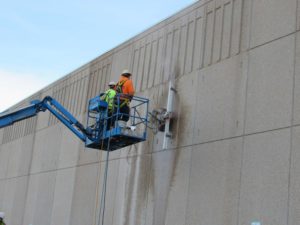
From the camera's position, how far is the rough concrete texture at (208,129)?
39.1ft

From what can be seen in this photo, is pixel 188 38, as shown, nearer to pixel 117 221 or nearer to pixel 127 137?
pixel 127 137

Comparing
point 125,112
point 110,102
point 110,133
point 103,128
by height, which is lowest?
point 110,133

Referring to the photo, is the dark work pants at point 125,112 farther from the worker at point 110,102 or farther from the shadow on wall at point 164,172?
the shadow on wall at point 164,172

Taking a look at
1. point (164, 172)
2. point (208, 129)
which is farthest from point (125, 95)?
point (164, 172)

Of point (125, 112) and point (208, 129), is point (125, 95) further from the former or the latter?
point (208, 129)

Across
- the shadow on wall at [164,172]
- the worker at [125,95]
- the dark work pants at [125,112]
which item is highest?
the worker at [125,95]

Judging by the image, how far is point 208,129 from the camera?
46.6 ft

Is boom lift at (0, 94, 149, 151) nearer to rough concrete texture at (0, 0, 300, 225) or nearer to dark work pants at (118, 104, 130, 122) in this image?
dark work pants at (118, 104, 130, 122)

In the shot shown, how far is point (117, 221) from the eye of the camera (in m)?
17.5

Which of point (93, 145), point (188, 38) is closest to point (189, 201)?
point (93, 145)

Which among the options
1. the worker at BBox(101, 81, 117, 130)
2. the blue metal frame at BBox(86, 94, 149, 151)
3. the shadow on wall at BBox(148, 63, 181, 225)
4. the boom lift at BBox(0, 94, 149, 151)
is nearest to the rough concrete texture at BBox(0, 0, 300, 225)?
the shadow on wall at BBox(148, 63, 181, 225)

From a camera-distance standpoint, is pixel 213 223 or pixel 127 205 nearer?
pixel 213 223

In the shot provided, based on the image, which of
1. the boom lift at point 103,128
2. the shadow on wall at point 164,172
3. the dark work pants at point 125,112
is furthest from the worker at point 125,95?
the shadow on wall at point 164,172

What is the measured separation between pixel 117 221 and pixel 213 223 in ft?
16.7
